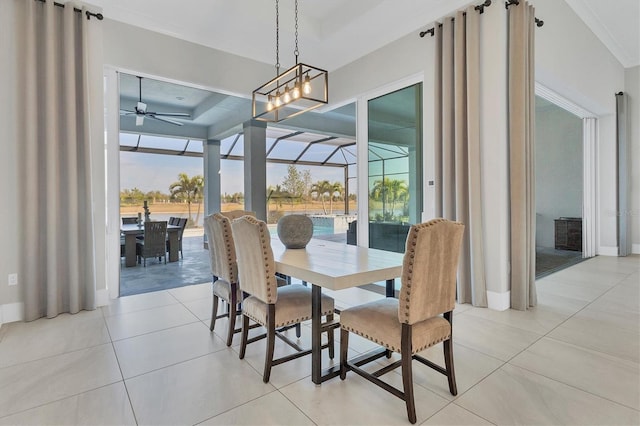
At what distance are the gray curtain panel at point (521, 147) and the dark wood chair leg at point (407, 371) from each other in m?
2.21

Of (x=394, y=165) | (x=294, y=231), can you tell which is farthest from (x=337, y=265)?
(x=394, y=165)

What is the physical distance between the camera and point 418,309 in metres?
1.77

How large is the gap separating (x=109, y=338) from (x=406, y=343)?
2.47 meters

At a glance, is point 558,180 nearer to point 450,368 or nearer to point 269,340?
point 450,368

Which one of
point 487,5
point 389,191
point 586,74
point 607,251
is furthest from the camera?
point 607,251

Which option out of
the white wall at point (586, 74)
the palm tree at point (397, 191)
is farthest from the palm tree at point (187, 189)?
the white wall at point (586, 74)

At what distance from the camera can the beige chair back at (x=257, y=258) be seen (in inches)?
84.3

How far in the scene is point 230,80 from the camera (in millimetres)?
4707

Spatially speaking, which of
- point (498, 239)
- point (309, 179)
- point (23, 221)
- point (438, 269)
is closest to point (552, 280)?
point (498, 239)

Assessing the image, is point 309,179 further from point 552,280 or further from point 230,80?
point 552,280

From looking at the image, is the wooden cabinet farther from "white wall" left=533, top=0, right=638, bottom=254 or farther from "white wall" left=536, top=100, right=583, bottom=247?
"white wall" left=533, top=0, right=638, bottom=254

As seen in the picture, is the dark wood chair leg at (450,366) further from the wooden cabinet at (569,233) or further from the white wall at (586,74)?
the wooden cabinet at (569,233)

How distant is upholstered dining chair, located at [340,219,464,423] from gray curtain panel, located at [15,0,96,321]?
9.80 feet

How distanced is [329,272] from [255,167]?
213 inches
